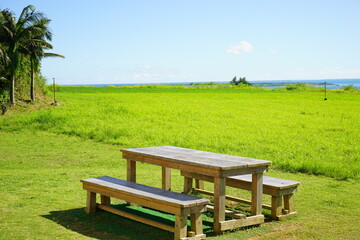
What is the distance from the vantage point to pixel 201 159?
7117mm

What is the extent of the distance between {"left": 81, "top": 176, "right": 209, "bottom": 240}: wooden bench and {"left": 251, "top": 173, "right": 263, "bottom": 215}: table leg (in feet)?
3.49

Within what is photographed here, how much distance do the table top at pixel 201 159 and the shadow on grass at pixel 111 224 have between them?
0.99m

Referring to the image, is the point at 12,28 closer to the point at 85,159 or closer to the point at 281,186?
the point at 85,159

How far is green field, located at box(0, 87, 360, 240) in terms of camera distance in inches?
275

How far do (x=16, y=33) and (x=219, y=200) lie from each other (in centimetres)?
2801

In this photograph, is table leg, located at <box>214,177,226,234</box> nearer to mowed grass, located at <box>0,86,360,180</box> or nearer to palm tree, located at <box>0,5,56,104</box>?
mowed grass, located at <box>0,86,360,180</box>

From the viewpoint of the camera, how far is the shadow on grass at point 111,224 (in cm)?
662

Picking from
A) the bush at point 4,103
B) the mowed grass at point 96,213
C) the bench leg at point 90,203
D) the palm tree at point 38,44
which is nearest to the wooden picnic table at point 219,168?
the mowed grass at point 96,213

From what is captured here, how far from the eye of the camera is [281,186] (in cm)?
746

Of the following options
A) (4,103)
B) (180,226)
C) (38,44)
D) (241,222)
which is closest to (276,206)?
(241,222)

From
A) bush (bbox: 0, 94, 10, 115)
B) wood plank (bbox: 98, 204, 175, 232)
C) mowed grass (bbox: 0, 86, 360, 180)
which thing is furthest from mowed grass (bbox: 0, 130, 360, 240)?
bush (bbox: 0, 94, 10, 115)

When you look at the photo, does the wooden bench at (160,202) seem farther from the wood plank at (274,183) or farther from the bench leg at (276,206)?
the bench leg at (276,206)

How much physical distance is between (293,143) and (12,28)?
69.7ft

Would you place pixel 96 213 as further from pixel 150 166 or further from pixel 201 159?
pixel 150 166
